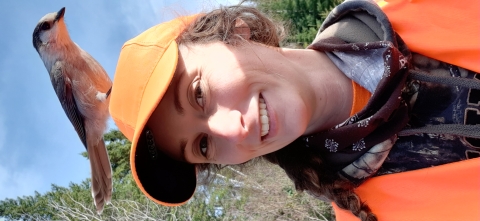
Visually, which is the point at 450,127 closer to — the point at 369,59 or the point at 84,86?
the point at 369,59

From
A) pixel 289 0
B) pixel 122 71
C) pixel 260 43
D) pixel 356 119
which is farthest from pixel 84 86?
pixel 289 0

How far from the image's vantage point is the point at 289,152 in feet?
5.50

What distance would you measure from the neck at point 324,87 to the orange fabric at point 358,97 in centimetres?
3

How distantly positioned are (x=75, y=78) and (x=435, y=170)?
9.62ft

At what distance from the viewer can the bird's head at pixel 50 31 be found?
137 inches

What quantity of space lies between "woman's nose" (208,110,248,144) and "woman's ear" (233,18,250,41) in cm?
34

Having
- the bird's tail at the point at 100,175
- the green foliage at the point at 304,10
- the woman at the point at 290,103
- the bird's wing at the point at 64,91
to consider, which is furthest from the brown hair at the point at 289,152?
the green foliage at the point at 304,10

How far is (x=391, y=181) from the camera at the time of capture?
57.0 inches

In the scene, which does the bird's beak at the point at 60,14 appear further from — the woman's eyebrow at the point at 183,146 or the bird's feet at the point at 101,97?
the woman's eyebrow at the point at 183,146

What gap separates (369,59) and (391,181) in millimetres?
459

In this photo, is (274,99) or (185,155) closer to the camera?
(274,99)

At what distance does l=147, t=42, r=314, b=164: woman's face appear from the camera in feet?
4.31

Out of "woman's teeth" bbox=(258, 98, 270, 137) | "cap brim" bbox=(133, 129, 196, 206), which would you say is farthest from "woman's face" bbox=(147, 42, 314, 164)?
"cap brim" bbox=(133, 129, 196, 206)

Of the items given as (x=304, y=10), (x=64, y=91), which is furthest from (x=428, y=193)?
(x=304, y=10)
